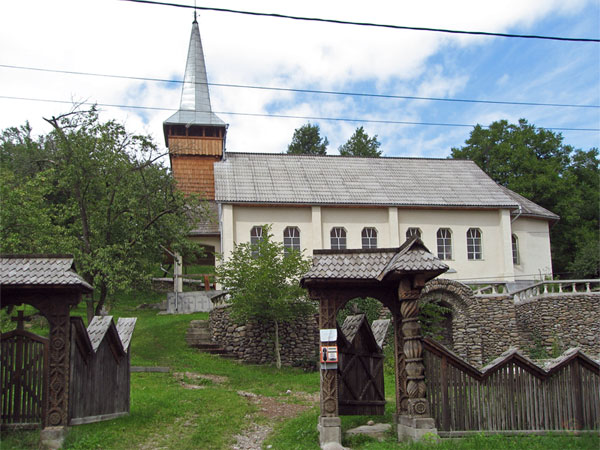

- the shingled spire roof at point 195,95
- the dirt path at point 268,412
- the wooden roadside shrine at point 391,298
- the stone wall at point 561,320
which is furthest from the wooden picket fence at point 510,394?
the shingled spire roof at point 195,95

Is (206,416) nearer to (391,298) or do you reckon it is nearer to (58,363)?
Answer: (58,363)

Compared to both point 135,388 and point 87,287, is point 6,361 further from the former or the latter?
point 135,388

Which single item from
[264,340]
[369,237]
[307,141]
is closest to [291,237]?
[369,237]

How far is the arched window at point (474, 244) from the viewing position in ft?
104

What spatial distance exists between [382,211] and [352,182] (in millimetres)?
2444

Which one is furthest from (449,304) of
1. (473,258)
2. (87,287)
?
(87,287)

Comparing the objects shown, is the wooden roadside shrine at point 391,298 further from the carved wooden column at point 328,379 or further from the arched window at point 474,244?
the arched window at point 474,244

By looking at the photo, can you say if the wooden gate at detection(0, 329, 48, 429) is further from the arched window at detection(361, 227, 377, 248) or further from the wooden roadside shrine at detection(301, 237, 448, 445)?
the arched window at detection(361, 227, 377, 248)

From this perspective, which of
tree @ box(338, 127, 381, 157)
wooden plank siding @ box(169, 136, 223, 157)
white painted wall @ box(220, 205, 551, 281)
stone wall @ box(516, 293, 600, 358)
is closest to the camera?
stone wall @ box(516, 293, 600, 358)

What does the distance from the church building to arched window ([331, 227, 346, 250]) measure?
0.05m

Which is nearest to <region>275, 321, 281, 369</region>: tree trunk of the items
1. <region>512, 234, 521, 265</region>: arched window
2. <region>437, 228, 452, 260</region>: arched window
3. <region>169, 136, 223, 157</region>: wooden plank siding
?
<region>437, 228, 452, 260</region>: arched window

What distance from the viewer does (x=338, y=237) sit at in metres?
30.5

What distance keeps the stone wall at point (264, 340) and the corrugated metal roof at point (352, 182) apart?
7.13 m

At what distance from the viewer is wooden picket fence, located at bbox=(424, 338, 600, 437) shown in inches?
441
